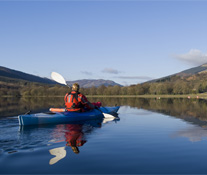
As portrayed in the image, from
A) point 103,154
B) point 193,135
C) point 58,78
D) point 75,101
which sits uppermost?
point 58,78

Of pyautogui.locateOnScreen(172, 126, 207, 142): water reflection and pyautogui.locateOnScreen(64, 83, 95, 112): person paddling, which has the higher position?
pyautogui.locateOnScreen(64, 83, 95, 112): person paddling

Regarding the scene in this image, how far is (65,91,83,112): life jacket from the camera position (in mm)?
14102

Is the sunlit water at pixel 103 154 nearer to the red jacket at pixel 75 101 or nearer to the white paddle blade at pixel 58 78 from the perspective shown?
the red jacket at pixel 75 101

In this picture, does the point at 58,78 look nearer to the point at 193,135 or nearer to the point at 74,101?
the point at 74,101

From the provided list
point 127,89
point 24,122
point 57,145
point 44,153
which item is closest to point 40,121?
point 24,122

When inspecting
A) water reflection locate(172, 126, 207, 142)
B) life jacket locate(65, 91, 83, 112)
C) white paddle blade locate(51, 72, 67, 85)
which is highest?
white paddle blade locate(51, 72, 67, 85)

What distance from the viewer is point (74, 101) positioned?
46.5 ft

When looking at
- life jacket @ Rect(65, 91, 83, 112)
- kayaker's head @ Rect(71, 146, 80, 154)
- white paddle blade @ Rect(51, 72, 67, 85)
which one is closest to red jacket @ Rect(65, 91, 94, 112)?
life jacket @ Rect(65, 91, 83, 112)

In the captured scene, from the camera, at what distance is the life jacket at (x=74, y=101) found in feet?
46.3

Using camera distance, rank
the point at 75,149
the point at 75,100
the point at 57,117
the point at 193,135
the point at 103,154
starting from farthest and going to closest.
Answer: the point at 75,100 < the point at 57,117 < the point at 193,135 < the point at 75,149 < the point at 103,154

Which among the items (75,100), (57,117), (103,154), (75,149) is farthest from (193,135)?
(57,117)

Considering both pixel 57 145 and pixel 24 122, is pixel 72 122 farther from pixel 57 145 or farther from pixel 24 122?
pixel 57 145

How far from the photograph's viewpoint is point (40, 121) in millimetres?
12758

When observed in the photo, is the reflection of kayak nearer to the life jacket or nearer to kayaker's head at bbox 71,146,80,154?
the life jacket
